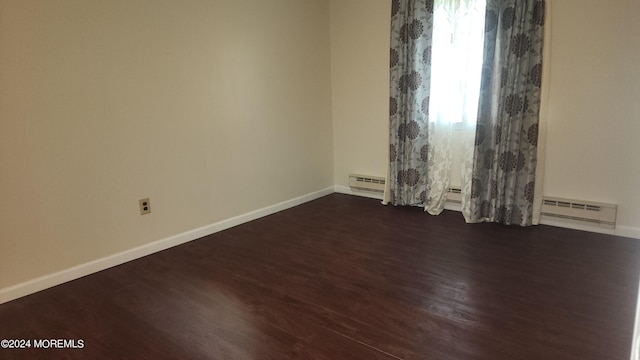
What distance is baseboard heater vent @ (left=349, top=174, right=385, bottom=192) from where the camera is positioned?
411 centimetres

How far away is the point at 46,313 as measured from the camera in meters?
2.05

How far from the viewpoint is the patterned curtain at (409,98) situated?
3.45 m

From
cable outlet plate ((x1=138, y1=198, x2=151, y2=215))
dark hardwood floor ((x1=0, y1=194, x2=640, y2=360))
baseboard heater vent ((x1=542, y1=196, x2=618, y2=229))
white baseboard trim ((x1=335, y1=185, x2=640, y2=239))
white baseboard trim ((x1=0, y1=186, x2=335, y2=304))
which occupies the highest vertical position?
cable outlet plate ((x1=138, y1=198, x2=151, y2=215))

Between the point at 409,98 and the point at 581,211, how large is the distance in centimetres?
175

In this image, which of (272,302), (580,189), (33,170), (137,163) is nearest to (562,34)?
(580,189)

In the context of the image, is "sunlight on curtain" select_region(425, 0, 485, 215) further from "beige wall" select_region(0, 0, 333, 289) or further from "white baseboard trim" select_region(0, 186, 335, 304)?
"white baseboard trim" select_region(0, 186, 335, 304)

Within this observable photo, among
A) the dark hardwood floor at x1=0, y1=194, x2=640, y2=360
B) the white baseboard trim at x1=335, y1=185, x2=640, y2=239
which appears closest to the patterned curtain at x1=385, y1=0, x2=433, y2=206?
the white baseboard trim at x1=335, y1=185, x2=640, y2=239

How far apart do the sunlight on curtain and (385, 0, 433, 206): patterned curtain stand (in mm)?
70

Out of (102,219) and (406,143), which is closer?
(102,219)

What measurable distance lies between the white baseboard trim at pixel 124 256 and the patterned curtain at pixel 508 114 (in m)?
1.97

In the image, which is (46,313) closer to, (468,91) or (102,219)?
(102,219)

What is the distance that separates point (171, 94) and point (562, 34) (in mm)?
3073

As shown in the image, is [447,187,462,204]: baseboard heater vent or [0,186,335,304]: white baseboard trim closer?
[0,186,335,304]: white baseboard trim

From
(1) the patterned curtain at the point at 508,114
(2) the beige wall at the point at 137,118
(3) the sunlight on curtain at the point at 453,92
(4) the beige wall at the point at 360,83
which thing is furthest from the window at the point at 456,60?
(2) the beige wall at the point at 137,118
